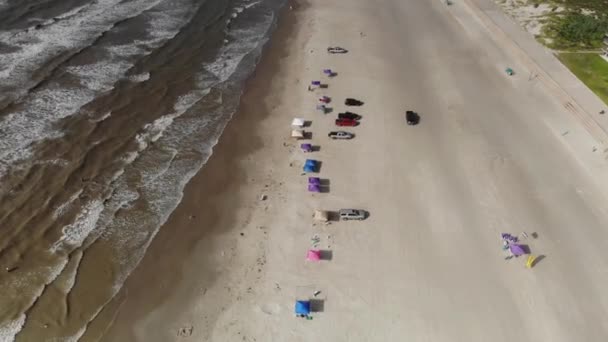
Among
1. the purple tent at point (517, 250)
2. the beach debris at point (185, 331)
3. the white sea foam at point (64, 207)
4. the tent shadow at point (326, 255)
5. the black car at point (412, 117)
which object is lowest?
the purple tent at point (517, 250)

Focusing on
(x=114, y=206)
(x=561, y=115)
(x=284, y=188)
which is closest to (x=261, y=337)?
(x=284, y=188)

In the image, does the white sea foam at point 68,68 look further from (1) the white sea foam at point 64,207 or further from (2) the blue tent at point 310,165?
(2) the blue tent at point 310,165

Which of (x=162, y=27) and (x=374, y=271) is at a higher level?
(x=162, y=27)

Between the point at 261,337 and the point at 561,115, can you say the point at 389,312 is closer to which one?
the point at 261,337

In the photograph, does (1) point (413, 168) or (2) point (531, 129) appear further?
(2) point (531, 129)

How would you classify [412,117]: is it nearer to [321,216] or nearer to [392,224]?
[392,224]

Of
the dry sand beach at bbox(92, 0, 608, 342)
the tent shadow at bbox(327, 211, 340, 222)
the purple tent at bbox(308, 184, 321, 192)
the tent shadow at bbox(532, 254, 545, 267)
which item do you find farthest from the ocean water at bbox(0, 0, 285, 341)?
the tent shadow at bbox(532, 254, 545, 267)

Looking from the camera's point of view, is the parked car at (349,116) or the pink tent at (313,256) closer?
the pink tent at (313,256)

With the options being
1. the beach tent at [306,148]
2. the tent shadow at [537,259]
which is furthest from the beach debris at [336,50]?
the tent shadow at [537,259]
